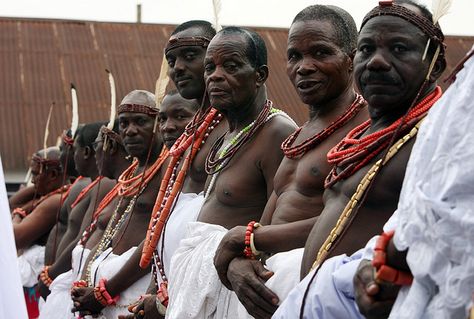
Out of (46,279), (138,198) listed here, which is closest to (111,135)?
(138,198)

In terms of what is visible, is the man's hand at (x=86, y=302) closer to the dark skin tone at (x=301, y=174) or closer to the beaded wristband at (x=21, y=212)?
the dark skin tone at (x=301, y=174)

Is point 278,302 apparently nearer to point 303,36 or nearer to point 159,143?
point 303,36

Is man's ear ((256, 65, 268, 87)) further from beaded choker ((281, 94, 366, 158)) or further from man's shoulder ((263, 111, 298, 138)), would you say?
beaded choker ((281, 94, 366, 158))

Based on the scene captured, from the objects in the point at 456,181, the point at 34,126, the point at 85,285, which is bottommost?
the point at 34,126

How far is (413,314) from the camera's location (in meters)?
2.73

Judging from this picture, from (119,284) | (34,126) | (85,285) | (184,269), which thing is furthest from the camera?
(34,126)

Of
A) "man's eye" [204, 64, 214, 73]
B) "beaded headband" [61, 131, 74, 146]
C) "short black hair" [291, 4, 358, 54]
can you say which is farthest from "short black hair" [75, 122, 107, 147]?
"short black hair" [291, 4, 358, 54]

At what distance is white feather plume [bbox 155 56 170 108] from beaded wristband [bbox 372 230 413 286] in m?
4.09

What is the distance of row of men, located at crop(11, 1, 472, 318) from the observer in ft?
11.7

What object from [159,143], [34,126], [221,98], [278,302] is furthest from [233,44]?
[34,126]

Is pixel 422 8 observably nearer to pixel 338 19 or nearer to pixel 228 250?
pixel 338 19

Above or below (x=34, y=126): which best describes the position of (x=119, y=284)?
above

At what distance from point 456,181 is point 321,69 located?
6.86ft

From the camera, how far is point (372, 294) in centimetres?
295
